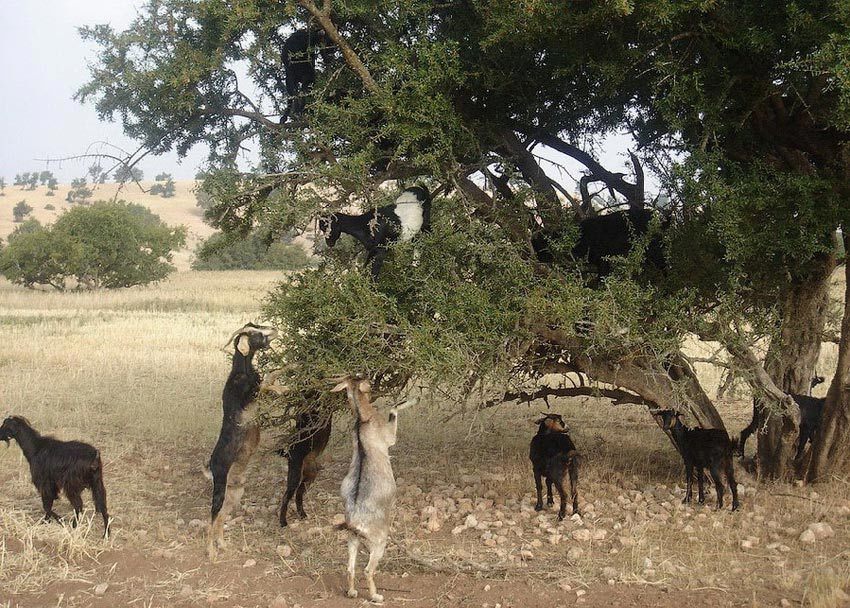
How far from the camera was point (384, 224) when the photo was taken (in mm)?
8406

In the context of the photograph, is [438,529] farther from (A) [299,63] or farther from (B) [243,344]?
(A) [299,63]

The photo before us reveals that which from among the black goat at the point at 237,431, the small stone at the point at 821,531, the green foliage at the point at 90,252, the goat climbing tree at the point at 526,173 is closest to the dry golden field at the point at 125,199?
the green foliage at the point at 90,252

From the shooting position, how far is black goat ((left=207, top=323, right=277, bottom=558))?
7815 millimetres

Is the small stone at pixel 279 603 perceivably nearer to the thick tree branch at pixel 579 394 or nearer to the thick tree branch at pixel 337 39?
the thick tree branch at pixel 579 394

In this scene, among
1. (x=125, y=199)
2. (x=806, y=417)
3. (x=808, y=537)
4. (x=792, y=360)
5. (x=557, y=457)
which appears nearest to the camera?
(x=808, y=537)

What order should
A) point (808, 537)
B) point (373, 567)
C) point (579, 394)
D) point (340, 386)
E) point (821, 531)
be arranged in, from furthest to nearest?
point (579, 394)
point (821, 531)
point (808, 537)
point (340, 386)
point (373, 567)

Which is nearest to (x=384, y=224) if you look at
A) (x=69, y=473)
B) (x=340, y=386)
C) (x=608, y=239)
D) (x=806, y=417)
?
(x=340, y=386)

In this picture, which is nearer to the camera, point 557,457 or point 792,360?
point 557,457

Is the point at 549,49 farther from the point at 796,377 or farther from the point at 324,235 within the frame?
the point at 796,377

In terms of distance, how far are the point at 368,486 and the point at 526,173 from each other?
4.48m

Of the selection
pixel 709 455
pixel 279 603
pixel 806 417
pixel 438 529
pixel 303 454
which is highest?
pixel 806 417

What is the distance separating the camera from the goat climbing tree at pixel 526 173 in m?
7.72

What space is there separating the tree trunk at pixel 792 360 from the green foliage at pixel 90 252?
31.4m

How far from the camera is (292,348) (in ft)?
26.8
